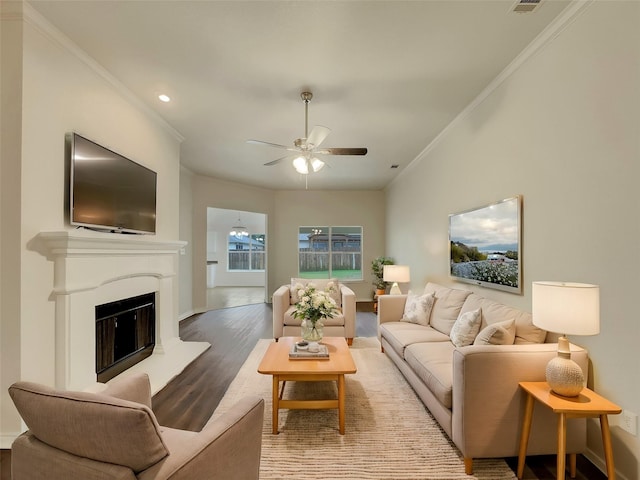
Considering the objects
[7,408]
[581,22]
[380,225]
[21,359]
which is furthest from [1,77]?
[380,225]

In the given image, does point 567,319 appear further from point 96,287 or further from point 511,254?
point 96,287

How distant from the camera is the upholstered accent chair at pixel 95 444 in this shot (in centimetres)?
97

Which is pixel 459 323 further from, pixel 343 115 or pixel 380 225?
pixel 380 225

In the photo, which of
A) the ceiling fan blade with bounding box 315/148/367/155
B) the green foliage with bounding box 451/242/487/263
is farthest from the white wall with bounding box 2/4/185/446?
the green foliage with bounding box 451/242/487/263

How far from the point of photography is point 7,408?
6.85ft

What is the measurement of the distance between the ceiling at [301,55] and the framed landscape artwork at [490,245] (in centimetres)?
124

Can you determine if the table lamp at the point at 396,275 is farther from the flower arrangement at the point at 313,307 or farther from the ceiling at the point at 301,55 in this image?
the flower arrangement at the point at 313,307

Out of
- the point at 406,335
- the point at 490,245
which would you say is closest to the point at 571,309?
the point at 490,245

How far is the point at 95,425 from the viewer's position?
3.18 feet

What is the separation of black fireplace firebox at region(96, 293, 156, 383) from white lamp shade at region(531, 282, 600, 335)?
3.55 m

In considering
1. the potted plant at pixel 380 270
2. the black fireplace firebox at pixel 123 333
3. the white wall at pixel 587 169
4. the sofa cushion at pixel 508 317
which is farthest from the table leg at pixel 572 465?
the potted plant at pixel 380 270

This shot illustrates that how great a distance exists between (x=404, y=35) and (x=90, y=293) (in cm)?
331

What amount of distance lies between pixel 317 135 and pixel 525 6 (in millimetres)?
1764

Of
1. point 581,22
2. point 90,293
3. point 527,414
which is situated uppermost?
point 581,22
